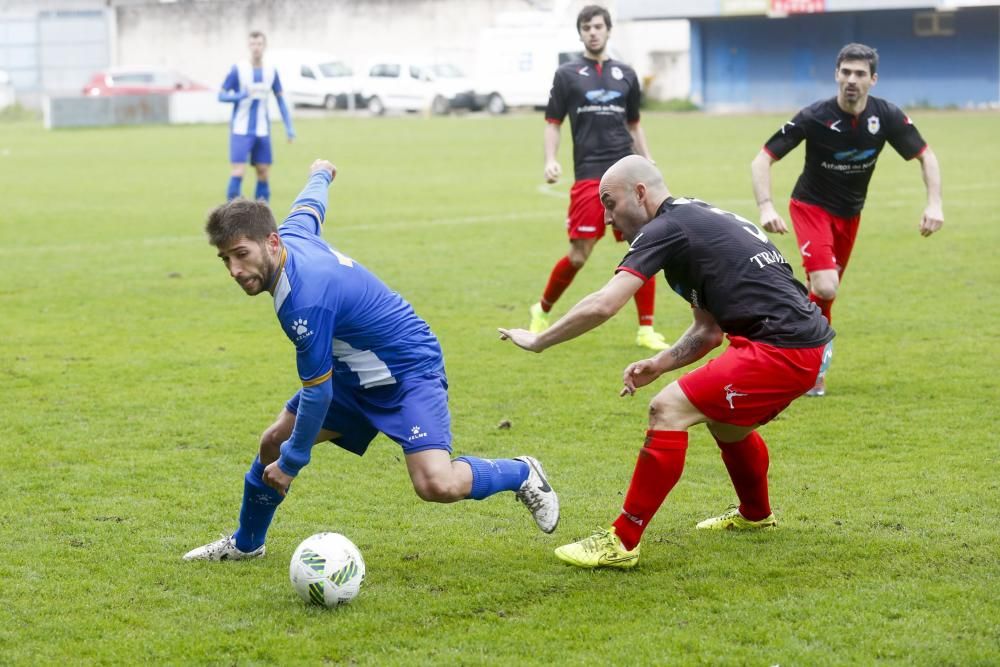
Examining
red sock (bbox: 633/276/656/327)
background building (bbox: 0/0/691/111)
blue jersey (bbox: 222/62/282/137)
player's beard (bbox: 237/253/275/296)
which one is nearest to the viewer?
player's beard (bbox: 237/253/275/296)

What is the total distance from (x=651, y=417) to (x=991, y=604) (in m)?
1.48

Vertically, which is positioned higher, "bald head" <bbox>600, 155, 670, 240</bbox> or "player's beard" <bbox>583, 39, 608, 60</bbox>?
"player's beard" <bbox>583, 39, 608, 60</bbox>

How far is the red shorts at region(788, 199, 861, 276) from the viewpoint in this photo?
8.52 m

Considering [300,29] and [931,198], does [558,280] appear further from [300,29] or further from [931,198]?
[300,29]

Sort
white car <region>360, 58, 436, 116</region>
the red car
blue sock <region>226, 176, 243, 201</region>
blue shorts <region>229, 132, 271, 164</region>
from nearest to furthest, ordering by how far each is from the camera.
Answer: blue sock <region>226, 176, 243, 201</region>
blue shorts <region>229, 132, 271, 164</region>
white car <region>360, 58, 436, 116</region>
the red car

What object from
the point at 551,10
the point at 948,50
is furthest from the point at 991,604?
the point at 551,10

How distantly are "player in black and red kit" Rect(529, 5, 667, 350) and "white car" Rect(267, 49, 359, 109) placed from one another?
129 ft

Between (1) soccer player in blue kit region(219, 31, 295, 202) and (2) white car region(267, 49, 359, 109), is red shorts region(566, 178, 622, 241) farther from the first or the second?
(2) white car region(267, 49, 359, 109)

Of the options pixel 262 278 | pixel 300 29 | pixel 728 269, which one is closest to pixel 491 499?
pixel 728 269

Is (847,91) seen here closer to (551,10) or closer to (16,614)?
(16,614)

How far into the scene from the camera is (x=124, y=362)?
32.0 ft

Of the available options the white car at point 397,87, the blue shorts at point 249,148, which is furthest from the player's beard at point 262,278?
the white car at point 397,87

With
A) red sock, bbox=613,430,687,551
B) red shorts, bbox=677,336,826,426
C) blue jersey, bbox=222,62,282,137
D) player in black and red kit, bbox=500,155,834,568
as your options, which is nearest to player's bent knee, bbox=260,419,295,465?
player in black and red kit, bbox=500,155,834,568

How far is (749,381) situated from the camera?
17.4 feet
